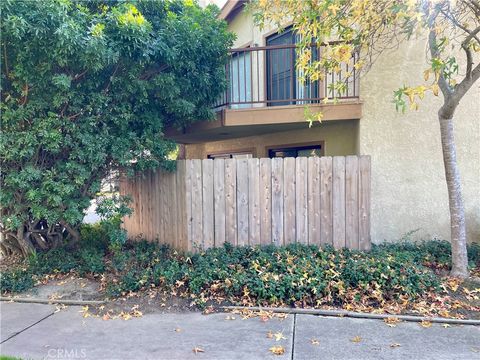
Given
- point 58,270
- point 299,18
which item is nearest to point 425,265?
point 299,18

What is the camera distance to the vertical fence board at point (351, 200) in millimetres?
5719

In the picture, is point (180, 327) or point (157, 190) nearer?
point (180, 327)

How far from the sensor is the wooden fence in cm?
574

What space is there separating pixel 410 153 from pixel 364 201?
1359 millimetres

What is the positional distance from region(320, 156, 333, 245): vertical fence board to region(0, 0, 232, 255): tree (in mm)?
2514

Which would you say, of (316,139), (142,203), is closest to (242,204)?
(142,203)

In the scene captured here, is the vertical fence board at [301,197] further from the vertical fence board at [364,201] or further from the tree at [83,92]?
the tree at [83,92]

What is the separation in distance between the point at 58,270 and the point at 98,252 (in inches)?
28.8

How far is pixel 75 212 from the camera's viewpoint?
5.25 metres

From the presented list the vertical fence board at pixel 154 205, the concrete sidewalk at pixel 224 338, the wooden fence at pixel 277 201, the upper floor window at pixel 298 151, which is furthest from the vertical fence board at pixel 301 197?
the vertical fence board at pixel 154 205

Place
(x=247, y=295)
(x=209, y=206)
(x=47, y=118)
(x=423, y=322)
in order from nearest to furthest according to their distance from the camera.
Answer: (x=423, y=322) → (x=247, y=295) → (x=47, y=118) → (x=209, y=206)

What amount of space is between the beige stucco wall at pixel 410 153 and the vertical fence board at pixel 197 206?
298 cm

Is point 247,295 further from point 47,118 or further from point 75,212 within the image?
point 47,118

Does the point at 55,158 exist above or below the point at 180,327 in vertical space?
above
